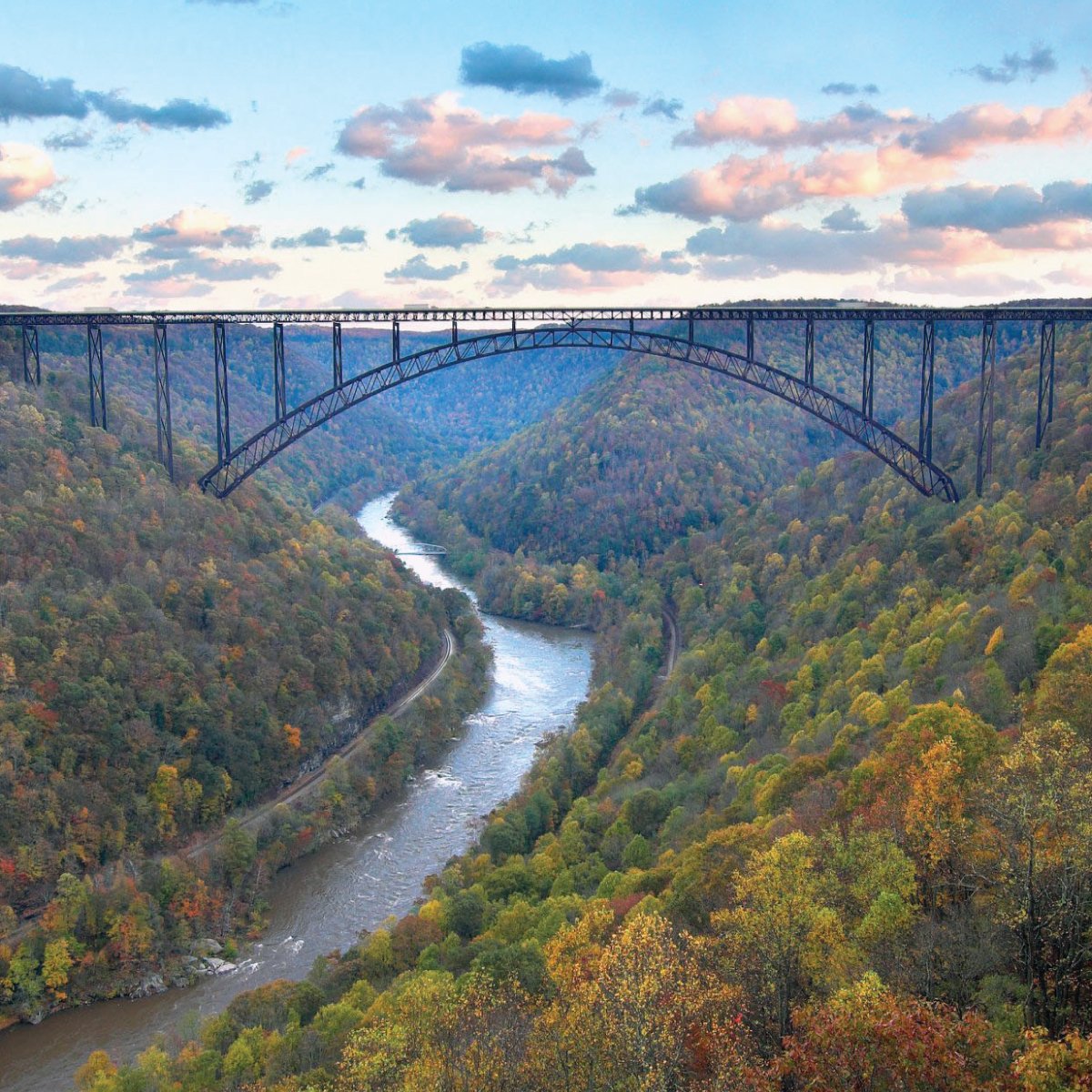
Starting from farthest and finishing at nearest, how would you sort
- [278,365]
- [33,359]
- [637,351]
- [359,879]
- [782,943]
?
[33,359]
[637,351]
[278,365]
[359,879]
[782,943]

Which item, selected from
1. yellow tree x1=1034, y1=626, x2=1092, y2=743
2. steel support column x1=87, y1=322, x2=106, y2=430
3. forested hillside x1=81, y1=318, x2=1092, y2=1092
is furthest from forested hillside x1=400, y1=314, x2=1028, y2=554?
yellow tree x1=1034, y1=626, x2=1092, y2=743

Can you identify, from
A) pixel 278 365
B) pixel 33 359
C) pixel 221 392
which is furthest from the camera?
pixel 221 392

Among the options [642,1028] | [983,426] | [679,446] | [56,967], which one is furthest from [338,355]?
[679,446]

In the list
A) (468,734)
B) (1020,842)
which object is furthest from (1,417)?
(1020,842)

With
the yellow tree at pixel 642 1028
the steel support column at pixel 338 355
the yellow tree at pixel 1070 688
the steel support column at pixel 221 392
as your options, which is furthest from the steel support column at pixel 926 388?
the yellow tree at pixel 642 1028

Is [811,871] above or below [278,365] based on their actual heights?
below

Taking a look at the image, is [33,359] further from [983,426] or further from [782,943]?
[782,943]

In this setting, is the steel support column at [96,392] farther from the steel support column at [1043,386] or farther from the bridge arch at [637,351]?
the steel support column at [1043,386]

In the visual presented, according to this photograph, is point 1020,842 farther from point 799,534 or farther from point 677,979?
point 799,534
